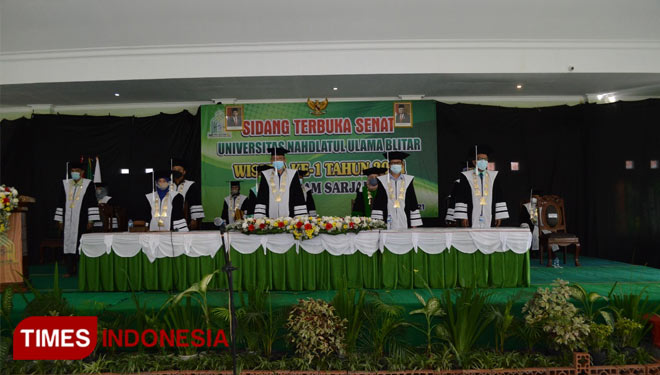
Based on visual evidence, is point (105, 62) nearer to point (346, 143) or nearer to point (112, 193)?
point (112, 193)

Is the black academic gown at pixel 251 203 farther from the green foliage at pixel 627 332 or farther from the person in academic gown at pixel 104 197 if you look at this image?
the green foliage at pixel 627 332

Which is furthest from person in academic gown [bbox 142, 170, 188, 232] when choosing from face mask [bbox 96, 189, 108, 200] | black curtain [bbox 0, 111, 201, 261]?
face mask [bbox 96, 189, 108, 200]

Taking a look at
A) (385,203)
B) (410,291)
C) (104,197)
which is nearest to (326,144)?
(385,203)

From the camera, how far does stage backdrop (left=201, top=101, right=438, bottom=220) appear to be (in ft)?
26.9

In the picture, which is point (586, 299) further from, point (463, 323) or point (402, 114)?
point (402, 114)

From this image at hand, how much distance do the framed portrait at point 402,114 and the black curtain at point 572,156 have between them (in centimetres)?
62

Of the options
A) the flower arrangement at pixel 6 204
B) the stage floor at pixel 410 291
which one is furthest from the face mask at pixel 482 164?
the flower arrangement at pixel 6 204

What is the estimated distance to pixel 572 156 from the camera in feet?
27.6

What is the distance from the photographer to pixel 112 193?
27.6 feet

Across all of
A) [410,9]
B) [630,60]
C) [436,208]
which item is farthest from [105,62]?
[630,60]

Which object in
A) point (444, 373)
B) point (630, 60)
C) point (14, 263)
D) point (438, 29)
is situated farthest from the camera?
point (630, 60)

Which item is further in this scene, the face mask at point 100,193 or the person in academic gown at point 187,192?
the face mask at point 100,193

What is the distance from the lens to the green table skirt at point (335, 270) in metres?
4.77

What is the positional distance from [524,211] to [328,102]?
13.8ft
